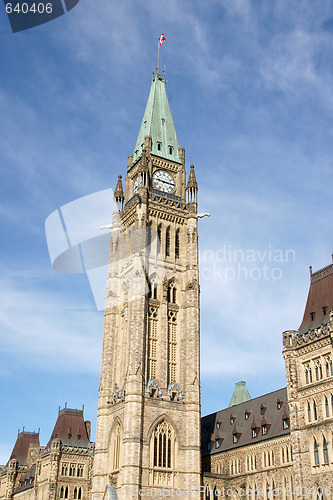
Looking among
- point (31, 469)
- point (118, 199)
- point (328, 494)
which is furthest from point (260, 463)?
point (31, 469)

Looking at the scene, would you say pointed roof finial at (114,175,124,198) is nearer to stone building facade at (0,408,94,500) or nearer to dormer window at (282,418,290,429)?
stone building facade at (0,408,94,500)

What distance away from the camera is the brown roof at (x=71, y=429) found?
82250 mm

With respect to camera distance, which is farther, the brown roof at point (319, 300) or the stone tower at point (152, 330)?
the stone tower at point (152, 330)

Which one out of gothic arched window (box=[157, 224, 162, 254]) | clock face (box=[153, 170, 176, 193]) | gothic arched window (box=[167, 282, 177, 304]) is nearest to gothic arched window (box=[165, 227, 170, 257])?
gothic arched window (box=[157, 224, 162, 254])

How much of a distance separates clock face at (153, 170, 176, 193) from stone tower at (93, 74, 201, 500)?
160 millimetres

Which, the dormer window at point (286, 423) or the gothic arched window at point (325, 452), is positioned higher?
the dormer window at point (286, 423)

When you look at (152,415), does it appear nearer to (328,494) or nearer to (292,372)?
(292,372)

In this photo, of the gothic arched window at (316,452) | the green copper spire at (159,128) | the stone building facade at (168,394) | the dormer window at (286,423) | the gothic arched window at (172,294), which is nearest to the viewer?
the gothic arched window at (316,452)

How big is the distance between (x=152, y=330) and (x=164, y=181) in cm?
2249

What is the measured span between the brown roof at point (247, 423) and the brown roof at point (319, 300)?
16.8 metres

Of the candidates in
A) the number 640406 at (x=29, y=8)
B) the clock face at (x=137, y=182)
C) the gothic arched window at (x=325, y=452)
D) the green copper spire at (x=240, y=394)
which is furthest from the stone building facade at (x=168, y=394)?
the number 640406 at (x=29, y=8)

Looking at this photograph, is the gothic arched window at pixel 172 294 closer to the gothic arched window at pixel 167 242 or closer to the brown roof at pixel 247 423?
the gothic arched window at pixel 167 242

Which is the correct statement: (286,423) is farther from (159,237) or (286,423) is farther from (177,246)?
(159,237)

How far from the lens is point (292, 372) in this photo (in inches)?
1917
